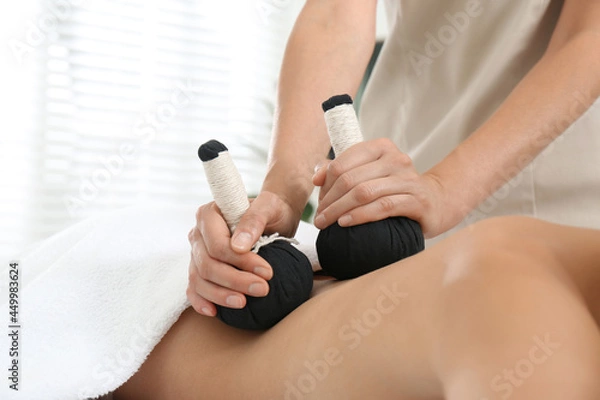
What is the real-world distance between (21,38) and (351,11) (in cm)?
166

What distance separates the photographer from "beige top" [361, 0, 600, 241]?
3.35 feet

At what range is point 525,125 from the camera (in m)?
0.93

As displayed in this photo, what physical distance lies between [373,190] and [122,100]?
2.06 metres

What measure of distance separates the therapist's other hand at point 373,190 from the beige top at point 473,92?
0.85 ft

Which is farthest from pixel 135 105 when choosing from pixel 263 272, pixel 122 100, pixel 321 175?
pixel 263 272

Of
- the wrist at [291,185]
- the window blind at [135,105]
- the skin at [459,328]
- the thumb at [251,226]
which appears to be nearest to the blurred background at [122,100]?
the window blind at [135,105]

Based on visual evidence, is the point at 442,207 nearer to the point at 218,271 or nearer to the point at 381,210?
the point at 381,210

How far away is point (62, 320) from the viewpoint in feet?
2.79

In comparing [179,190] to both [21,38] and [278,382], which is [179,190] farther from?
Answer: [278,382]

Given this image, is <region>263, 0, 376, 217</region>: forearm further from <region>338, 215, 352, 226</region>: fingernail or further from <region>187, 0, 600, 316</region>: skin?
<region>338, 215, 352, 226</region>: fingernail

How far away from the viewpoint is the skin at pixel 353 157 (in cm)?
77

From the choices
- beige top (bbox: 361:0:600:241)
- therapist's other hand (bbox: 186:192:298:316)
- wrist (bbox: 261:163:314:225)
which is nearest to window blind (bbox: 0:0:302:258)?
beige top (bbox: 361:0:600:241)

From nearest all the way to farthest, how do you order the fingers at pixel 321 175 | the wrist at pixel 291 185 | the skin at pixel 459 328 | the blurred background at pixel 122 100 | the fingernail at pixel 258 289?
the skin at pixel 459 328 < the fingernail at pixel 258 289 < the fingers at pixel 321 175 < the wrist at pixel 291 185 < the blurred background at pixel 122 100

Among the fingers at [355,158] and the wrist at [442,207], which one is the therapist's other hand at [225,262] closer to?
the fingers at [355,158]
